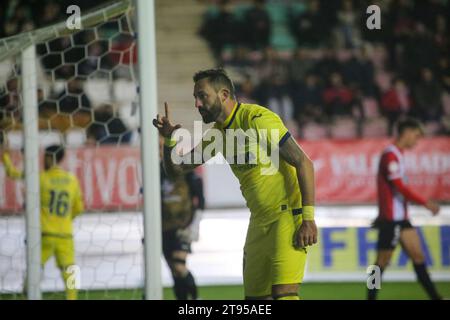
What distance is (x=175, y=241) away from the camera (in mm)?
6859

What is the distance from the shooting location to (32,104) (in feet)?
18.6

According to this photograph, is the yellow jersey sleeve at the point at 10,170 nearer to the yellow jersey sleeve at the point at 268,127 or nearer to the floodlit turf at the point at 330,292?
the floodlit turf at the point at 330,292

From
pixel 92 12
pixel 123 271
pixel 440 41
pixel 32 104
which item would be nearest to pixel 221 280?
pixel 123 271

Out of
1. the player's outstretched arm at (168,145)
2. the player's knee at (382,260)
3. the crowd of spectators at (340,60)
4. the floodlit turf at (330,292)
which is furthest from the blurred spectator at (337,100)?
the player's outstretched arm at (168,145)

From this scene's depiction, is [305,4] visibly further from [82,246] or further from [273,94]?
[82,246]

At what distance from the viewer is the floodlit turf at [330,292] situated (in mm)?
7281

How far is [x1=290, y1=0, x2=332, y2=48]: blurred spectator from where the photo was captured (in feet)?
40.8

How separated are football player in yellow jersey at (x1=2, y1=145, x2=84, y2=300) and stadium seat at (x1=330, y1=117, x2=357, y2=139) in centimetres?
494

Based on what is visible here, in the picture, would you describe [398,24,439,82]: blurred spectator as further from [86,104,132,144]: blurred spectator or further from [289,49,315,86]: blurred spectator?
[86,104,132,144]: blurred spectator

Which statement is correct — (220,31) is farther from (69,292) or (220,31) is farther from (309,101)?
(69,292)

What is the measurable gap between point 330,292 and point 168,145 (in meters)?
4.03

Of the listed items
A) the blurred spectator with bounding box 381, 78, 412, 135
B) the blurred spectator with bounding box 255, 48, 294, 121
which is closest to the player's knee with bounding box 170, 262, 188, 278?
the blurred spectator with bounding box 255, 48, 294, 121

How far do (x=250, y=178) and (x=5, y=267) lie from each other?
117 inches

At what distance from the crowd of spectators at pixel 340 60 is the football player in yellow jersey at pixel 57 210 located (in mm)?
4521
